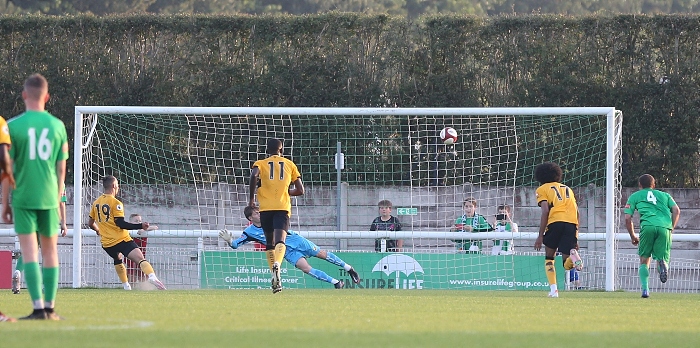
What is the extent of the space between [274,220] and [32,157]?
20.5ft

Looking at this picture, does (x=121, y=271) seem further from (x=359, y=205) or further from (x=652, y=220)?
(x=652, y=220)

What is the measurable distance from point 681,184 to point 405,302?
10.5 meters

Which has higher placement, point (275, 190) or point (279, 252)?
point (275, 190)

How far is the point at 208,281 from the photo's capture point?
61.8 feet

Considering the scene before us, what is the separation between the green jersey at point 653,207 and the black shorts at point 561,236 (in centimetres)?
82

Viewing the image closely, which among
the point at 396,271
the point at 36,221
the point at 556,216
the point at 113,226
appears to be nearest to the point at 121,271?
the point at 113,226

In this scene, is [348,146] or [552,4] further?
[552,4]

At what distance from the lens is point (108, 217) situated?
55.4 ft

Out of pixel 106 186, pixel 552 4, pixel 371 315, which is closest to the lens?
pixel 371 315

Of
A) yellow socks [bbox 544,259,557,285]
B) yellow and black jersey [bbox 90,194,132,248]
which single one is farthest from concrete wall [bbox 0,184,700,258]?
yellow socks [bbox 544,259,557,285]

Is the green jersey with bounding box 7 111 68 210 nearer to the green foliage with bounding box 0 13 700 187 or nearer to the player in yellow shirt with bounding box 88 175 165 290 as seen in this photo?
the player in yellow shirt with bounding box 88 175 165 290

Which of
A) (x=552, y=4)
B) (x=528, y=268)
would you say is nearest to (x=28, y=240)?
(x=528, y=268)

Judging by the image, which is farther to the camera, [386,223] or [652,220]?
[386,223]

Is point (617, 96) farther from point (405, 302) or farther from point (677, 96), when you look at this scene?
point (405, 302)
